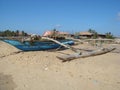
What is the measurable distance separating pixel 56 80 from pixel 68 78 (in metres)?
0.48

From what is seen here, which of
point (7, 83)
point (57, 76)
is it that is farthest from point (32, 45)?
point (7, 83)

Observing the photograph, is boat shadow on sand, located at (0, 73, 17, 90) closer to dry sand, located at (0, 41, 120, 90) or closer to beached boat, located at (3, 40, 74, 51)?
dry sand, located at (0, 41, 120, 90)

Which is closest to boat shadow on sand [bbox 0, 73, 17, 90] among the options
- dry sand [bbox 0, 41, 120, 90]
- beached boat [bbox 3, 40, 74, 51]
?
dry sand [bbox 0, 41, 120, 90]

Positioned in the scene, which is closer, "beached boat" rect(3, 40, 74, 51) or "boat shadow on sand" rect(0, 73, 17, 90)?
"boat shadow on sand" rect(0, 73, 17, 90)

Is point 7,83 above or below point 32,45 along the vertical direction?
below

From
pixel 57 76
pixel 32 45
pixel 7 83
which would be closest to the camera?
pixel 7 83

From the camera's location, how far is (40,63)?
9109mm

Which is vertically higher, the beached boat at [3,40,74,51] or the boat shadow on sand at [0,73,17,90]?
the beached boat at [3,40,74,51]

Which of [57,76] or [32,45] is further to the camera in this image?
[32,45]

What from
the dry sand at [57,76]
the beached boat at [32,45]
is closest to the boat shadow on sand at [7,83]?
the dry sand at [57,76]

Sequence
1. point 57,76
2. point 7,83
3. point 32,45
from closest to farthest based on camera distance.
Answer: point 7,83 → point 57,76 → point 32,45

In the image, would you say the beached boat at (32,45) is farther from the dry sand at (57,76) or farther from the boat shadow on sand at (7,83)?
the boat shadow on sand at (7,83)

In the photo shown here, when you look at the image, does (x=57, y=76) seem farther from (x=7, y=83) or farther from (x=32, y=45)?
(x=32, y=45)

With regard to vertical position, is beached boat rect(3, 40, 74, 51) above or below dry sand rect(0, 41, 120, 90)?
above
